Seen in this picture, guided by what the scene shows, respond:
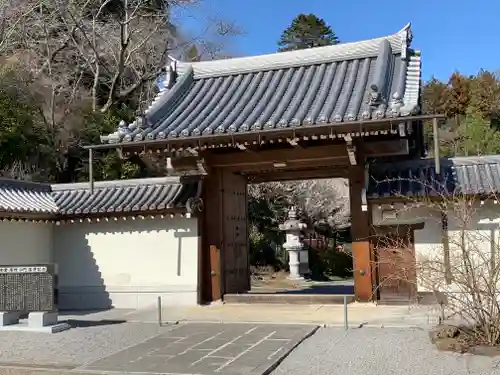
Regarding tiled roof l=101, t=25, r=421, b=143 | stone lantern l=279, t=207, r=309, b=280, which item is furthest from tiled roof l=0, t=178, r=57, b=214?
stone lantern l=279, t=207, r=309, b=280

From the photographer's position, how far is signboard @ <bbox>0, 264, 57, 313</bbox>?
9.67m

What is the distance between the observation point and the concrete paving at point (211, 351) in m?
6.64

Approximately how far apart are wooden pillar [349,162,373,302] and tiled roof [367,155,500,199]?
308 mm

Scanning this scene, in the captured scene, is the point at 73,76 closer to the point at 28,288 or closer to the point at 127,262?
the point at 127,262

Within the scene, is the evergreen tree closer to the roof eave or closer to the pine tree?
the pine tree

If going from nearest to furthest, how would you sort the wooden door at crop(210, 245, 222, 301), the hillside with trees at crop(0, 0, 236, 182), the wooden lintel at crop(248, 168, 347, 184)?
the wooden door at crop(210, 245, 222, 301), the wooden lintel at crop(248, 168, 347, 184), the hillside with trees at crop(0, 0, 236, 182)

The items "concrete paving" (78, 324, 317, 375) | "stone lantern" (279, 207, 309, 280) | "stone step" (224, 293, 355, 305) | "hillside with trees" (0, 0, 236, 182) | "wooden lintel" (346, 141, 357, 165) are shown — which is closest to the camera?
"concrete paving" (78, 324, 317, 375)

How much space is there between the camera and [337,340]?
26.4ft

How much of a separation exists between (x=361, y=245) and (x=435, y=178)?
2104mm

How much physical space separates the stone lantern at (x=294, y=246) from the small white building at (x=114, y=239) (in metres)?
11.4

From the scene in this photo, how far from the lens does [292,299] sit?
12195 mm

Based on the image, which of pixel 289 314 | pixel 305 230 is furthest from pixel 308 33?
pixel 289 314

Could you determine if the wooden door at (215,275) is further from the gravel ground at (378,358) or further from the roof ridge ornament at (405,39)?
the roof ridge ornament at (405,39)

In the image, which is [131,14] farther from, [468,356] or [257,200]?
[468,356]
